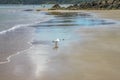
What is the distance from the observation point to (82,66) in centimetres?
1212

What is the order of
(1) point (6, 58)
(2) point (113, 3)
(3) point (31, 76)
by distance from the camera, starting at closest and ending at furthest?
(3) point (31, 76) → (1) point (6, 58) → (2) point (113, 3)

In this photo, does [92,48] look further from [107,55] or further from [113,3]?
[113,3]

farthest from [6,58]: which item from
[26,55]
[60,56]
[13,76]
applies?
[13,76]

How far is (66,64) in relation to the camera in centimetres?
1244

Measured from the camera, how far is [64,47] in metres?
16.7

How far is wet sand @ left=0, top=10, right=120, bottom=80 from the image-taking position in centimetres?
1076

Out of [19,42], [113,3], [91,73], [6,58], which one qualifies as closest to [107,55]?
[91,73]

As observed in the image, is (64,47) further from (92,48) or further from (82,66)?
(82,66)

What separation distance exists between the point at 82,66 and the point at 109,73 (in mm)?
1376

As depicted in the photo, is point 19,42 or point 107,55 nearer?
point 107,55

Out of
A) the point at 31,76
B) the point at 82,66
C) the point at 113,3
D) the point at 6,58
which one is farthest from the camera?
the point at 113,3

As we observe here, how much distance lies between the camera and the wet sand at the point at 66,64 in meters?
10.8

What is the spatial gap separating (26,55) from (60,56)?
1.57 m

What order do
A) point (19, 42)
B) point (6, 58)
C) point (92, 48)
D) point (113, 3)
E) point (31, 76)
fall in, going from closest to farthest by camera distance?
point (31, 76)
point (6, 58)
point (92, 48)
point (19, 42)
point (113, 3)
